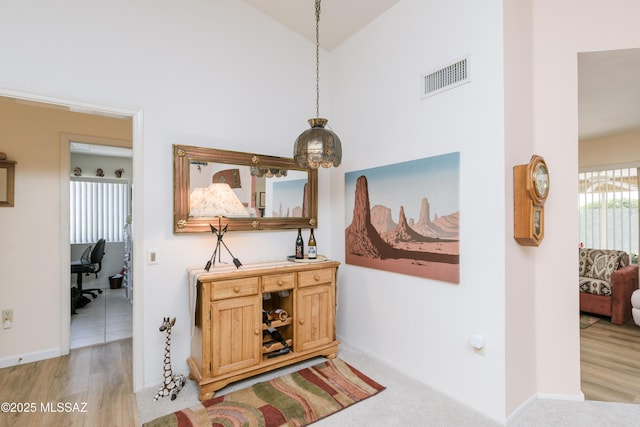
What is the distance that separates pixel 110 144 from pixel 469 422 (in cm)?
424

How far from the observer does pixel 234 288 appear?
97.2 inches

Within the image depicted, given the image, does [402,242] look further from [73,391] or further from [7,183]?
[7,183]

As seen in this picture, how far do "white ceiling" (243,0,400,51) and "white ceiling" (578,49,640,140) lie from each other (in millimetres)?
1808

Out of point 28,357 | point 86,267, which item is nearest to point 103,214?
point 86,267

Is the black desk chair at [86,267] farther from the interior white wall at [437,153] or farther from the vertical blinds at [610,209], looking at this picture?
the vertical blinds at [610,209]

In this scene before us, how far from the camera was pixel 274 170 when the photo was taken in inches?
126

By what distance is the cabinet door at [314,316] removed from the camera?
111 inches

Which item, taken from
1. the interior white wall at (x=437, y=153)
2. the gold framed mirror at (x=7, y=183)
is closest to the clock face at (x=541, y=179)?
the interior white wall at (x=437, y=153)

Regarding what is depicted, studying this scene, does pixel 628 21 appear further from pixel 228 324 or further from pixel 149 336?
pixel 149 336

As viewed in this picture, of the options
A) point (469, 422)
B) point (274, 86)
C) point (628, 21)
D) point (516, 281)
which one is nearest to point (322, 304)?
point (469, 422)

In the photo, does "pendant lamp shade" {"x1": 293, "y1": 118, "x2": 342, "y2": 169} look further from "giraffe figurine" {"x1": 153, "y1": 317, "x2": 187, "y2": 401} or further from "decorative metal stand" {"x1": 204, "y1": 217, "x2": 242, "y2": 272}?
"giraffe figurine" {"x1": 153, "y1": 317, "x2": 187, "y2": 401}

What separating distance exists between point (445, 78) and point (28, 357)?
4.52m

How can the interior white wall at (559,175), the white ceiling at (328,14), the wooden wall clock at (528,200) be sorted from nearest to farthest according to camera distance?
1. the wooden wall clock at (528,200)
2. the interior white wall at (559,175)
3. the white ceiling at (328,14)

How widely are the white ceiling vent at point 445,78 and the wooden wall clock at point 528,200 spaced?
0.79 metres
